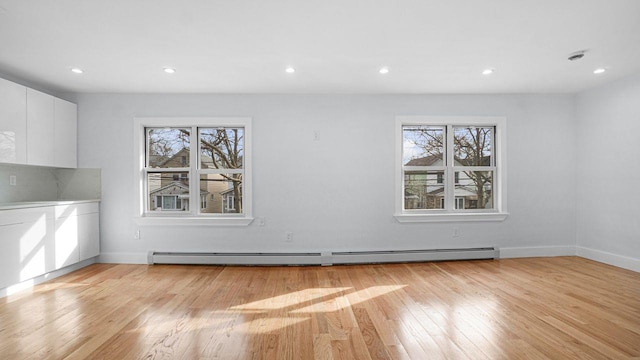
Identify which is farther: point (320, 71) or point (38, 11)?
point (320, 71)

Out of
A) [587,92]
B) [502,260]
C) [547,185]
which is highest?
[587,92]

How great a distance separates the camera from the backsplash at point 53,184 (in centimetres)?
372

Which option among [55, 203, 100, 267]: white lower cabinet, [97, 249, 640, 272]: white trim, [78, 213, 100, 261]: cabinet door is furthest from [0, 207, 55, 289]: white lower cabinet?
[97, 249, 640, 272]: white trim

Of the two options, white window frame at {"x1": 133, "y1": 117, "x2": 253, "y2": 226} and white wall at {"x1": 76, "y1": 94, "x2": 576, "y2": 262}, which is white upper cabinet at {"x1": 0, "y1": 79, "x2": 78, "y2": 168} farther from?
white window frame at {"x1": 133, "y1": 117, "x2": 253, "y2": 226}

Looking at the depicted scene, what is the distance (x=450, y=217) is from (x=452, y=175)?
2.10 ft

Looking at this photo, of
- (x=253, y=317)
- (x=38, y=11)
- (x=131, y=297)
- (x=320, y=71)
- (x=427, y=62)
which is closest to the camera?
(x=38, y=11)

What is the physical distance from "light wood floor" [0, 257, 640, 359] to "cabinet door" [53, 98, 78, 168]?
1525 mm

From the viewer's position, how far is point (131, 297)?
298cm

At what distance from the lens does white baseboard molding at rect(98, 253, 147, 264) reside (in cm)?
420

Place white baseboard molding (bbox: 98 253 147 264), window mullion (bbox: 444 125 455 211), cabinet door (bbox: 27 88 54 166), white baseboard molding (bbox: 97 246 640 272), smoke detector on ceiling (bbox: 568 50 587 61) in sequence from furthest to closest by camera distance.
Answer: window mullion (bbox: 444 125 455 211)
white baseboard molding (bbox: 98 253 147 264)
white baseboard molding (bbox: 97 246 640 272)
cabinet door (bbox: 27 88 54 166)
smoke detector on ceiling (bbox: 568 50 587 61)

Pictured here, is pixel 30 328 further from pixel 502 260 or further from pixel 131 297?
pixel 502 260

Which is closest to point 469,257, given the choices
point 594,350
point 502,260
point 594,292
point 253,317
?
point 502,260

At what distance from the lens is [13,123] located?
3301 mm

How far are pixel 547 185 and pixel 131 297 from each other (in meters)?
5.57
